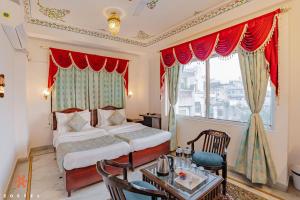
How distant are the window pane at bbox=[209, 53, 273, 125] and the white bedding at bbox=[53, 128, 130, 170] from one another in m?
2.04

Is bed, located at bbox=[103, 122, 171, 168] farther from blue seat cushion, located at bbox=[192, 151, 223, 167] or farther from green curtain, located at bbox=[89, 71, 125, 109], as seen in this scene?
green curtain, located at bbox=[89, 71, 125, 109]

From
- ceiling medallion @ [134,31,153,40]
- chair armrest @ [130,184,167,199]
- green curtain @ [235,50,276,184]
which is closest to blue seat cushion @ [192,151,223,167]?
green curtain @ [235,50,276,184]

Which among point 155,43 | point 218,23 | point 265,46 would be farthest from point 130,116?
point 265,46

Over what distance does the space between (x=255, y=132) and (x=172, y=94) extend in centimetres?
202

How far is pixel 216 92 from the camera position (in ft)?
11.2

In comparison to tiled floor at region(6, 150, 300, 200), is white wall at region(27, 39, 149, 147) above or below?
above

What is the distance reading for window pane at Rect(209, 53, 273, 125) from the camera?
2.96 meters

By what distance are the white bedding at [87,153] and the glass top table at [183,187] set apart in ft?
2.99

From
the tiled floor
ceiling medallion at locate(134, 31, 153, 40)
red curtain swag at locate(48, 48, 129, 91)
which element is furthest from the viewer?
ceiling medallion at locate(134, 31, 153, 40)

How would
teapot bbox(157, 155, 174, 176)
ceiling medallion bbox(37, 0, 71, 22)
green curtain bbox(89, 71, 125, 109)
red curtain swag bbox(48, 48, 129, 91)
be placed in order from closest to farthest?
teapot bbox(157, 155, 174, 176) < ceiling medallion bbox(37, 0, 71, 22) < red curtain swag bbox(48, 48, 129, 91) < green curtain bbox(89, 71, 125, 109)

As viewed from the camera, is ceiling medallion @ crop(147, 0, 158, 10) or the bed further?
the bed

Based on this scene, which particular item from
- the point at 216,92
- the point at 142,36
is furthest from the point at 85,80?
the point at 216,92

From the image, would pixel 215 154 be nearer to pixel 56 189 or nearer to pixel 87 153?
pixel 87 153

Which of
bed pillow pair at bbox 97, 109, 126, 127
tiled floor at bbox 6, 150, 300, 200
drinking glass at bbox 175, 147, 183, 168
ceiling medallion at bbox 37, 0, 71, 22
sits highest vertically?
ceiling medallion at bbox 37, 0, 71, 22
